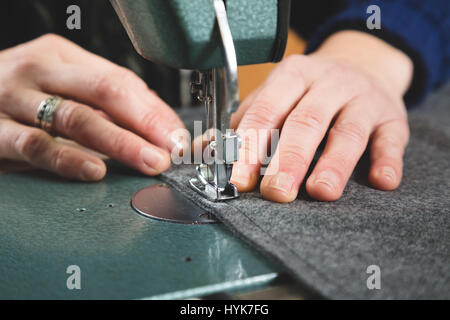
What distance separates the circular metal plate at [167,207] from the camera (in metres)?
0.65

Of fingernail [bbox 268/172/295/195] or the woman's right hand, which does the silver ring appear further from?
fingernail [bbox 268/172/295/195]

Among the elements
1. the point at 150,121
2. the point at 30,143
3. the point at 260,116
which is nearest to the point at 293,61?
the point at 260,116

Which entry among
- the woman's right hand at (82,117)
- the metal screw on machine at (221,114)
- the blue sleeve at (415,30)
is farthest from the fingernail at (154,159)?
the blue sleeve at (415,30)

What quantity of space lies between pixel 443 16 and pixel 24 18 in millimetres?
1212

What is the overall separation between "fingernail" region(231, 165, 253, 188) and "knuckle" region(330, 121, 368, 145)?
192 millimetres

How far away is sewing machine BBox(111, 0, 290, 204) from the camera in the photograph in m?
0.56

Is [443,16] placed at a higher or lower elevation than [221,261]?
higher

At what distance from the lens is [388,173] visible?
74 centimetres

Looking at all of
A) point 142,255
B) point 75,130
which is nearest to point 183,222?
point 142,255

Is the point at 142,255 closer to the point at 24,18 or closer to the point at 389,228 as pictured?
the point at 389,228

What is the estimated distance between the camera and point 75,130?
86 centimetres

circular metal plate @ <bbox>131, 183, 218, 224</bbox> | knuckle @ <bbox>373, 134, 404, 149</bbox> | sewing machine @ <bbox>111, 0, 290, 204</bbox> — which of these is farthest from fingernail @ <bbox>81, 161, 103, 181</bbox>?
knuckle @ <bbox>373, 134, 404, 149</bbox>

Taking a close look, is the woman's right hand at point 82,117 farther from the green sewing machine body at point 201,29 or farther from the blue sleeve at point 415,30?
the blue sleeve at point 415,30
